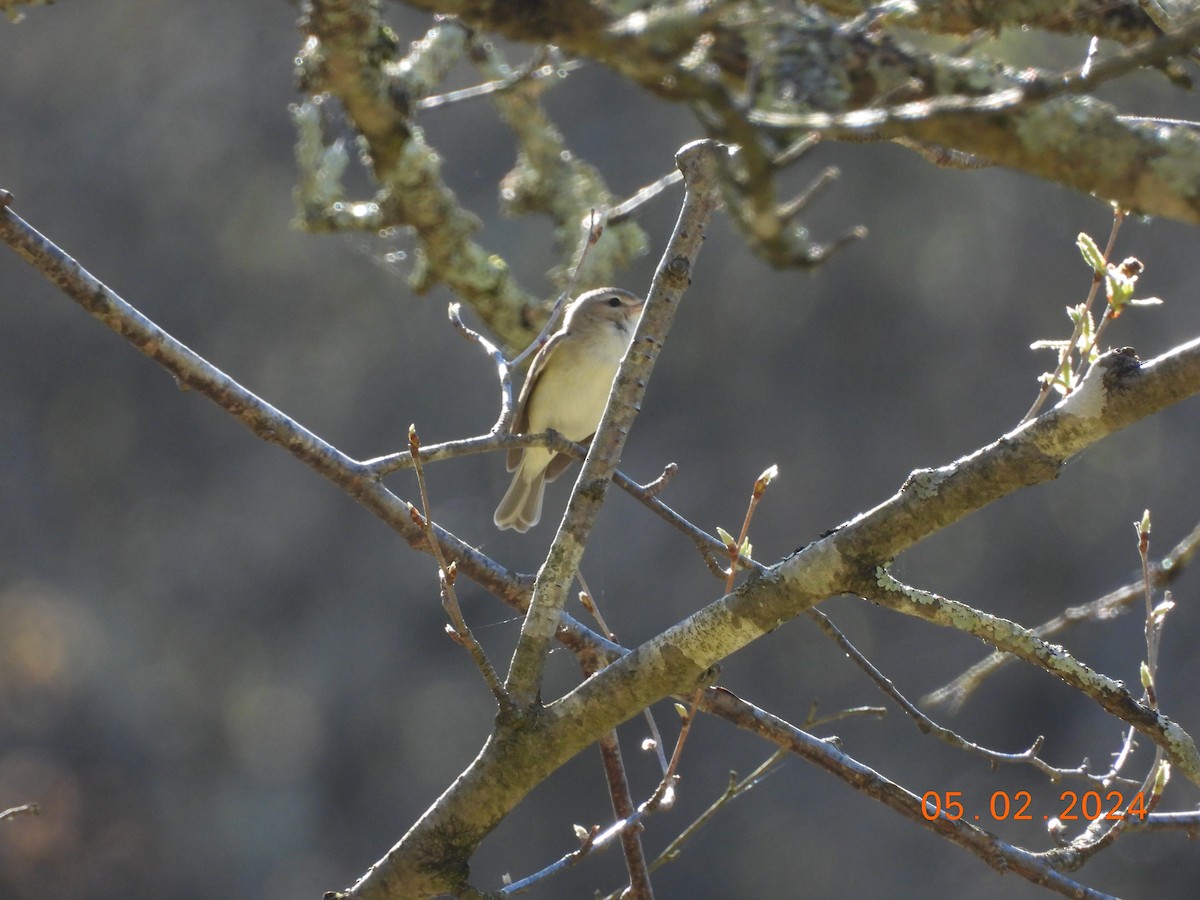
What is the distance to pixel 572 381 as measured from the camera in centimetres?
517

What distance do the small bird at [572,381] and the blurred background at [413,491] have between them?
384 cm

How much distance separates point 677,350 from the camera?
11211 mm

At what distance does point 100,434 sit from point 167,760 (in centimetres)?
332

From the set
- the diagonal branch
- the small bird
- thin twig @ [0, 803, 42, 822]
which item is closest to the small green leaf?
the diagonal branch

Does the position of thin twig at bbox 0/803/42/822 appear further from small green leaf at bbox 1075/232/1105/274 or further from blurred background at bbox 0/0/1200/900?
blurred background at bbox 0/0/1200/900

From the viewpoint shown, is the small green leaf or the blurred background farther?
the blurred background

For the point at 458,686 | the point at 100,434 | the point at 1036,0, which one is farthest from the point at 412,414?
the point at 1036,0

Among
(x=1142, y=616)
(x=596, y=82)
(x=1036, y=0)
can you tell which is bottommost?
(x=1142, y=616)

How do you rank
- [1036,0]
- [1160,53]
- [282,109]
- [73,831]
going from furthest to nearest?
[282,109]
[73,831]
[1036,0]
[1160,53]

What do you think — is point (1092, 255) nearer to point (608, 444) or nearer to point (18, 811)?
point (608, 444)

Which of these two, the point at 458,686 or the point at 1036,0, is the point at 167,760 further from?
the point at 1036,0

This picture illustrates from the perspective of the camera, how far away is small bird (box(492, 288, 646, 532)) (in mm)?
5117

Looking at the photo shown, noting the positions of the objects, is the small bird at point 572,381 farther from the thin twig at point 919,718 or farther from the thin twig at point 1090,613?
the thin twig at point 919,718

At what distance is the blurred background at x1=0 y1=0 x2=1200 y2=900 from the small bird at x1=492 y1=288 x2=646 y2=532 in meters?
3.84
